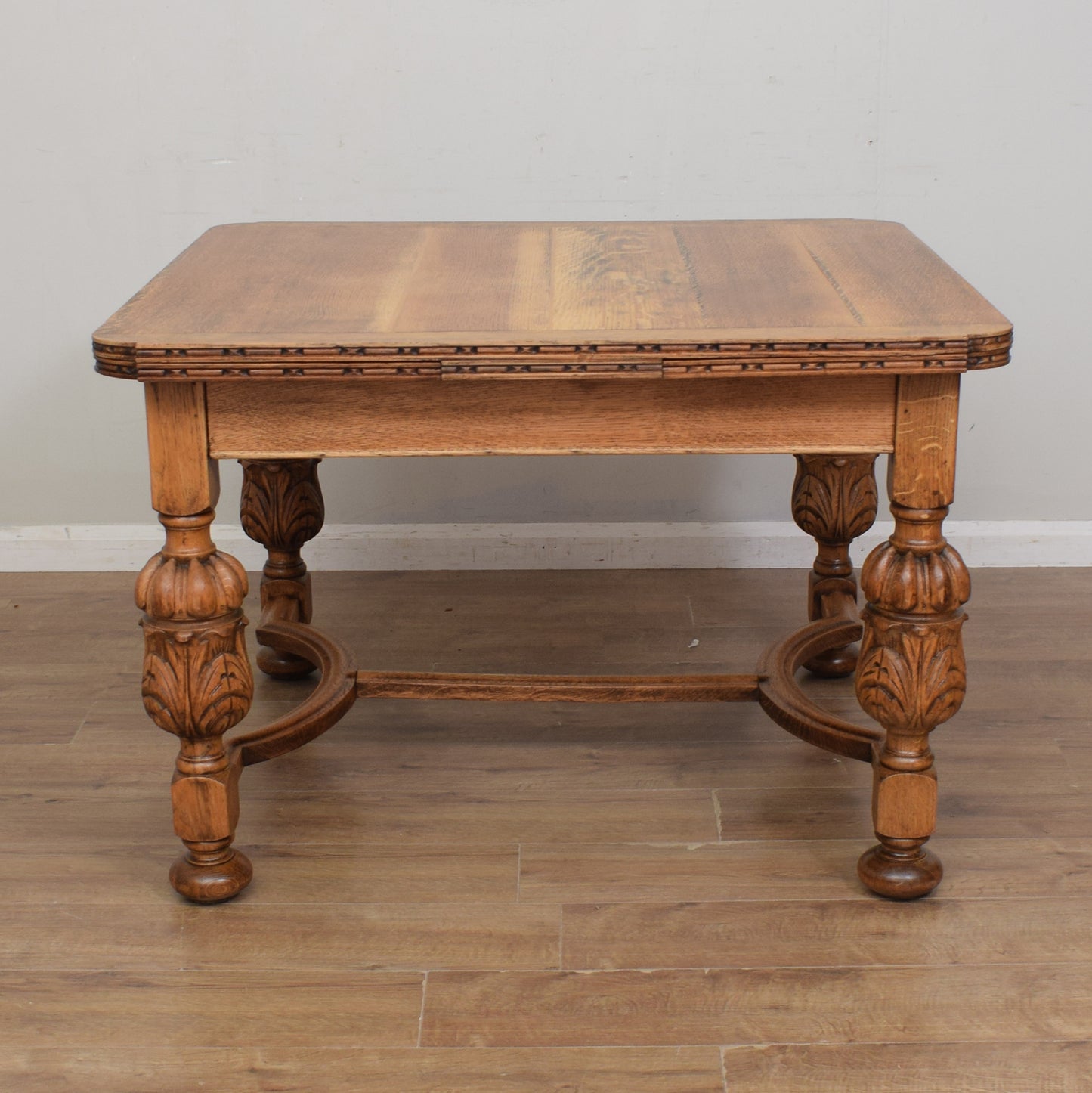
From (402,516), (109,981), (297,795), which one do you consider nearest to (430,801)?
(297,795)

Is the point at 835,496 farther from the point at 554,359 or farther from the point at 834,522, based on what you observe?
the point at 554,359

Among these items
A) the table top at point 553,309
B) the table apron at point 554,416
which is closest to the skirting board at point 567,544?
the table top at point 553,309

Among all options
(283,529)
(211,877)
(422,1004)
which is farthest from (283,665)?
(422,1004)

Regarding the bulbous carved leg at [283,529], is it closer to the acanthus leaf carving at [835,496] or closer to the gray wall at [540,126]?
the gray wall at [540,126]

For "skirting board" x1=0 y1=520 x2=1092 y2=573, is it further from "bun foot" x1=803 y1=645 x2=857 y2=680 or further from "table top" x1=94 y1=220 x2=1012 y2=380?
"table top" x1=94 y1=220 x2=1012 y2=380

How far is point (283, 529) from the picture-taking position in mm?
2742

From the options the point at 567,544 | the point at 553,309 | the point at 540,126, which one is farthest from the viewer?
the point at 567,544

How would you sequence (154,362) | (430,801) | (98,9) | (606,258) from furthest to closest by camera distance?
(98,9) < (430,801) < (606,258) < (154,362)

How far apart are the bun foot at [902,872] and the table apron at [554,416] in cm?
63

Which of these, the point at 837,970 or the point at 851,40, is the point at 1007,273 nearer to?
the point at 851,40

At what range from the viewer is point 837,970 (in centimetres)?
201

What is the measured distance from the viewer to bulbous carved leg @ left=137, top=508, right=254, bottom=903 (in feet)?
6.60

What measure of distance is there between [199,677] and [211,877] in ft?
A: 1.10

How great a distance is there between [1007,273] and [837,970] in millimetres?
1823
